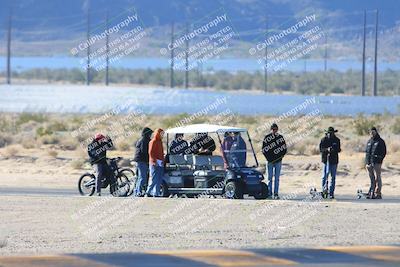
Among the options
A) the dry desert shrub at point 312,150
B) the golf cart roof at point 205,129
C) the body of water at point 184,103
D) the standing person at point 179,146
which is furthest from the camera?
the body of water at point 184,103

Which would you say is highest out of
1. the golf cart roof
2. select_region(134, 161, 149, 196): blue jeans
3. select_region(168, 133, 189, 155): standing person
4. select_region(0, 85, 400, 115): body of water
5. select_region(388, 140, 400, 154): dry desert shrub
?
select_region(0, 85, 400, 115): body of water

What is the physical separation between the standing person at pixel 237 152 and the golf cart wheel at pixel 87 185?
10.9ft

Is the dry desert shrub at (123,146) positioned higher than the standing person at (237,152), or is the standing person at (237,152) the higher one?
the standing person at (237,152)

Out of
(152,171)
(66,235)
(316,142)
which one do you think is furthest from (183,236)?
(316,142)

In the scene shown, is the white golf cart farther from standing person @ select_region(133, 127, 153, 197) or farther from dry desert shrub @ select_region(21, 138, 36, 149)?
dry desert shrub @ select_region(21, 138, 36, 149)

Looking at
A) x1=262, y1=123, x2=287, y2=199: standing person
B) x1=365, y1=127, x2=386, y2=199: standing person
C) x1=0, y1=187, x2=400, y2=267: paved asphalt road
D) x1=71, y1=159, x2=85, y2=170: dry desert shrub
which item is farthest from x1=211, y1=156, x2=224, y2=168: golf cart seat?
x1=71, y1=159, x2=85, y2=170: dry desert shrub

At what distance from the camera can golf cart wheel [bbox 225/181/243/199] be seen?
2505cm

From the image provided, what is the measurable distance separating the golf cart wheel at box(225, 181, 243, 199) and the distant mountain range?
115 m

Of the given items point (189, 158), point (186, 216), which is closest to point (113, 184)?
point (189, 158)

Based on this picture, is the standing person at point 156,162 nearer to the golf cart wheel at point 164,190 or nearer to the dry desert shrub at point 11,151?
the golf cart wheel at point 164,190

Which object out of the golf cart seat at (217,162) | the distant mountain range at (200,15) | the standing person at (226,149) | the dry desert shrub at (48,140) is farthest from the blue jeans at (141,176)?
the distant mountain range at (200,15)

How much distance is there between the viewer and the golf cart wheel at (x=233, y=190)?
2505cm

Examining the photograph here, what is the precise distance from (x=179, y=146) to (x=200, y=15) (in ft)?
383

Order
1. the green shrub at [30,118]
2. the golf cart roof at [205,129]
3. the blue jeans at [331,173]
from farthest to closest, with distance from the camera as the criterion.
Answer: the green shrub at [30,118], the blue jeans at [331,173], the golf cart roof at [205,129]
